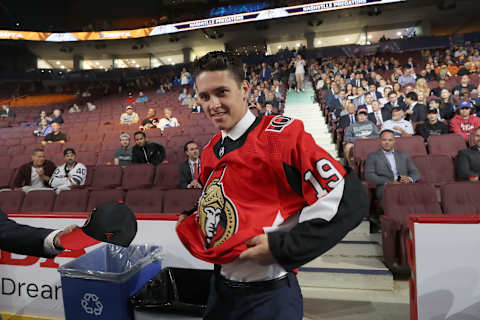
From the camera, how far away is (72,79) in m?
18.4

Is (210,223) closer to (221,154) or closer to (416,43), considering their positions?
(221,154)

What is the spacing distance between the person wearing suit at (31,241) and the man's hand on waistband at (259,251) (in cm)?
75

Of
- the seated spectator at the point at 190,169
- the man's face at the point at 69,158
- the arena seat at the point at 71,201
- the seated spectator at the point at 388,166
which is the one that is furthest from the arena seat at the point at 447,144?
the man's face at the point at 69,158

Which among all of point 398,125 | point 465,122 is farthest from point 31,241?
point 465,122

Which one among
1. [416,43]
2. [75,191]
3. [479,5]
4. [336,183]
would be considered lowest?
[75,191]

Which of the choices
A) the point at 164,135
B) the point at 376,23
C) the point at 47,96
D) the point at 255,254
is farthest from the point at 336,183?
the point at 376,23

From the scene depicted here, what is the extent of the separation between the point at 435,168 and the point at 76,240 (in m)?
4.05

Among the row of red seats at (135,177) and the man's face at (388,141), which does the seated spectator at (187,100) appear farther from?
the man's face at (388,141)

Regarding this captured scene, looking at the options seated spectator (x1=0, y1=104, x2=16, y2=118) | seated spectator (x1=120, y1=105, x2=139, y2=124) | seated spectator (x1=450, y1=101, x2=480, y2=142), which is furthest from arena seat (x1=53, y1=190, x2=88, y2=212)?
seated spectator (x1=0, y1=104, x2=16, y2=118)

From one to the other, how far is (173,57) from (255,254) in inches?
930

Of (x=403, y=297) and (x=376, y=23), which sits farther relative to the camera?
(x=376, y=23)

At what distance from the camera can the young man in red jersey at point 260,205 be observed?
63 cm

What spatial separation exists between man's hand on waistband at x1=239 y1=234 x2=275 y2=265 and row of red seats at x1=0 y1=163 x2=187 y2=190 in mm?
3459

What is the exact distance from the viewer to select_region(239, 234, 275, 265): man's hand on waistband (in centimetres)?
63
